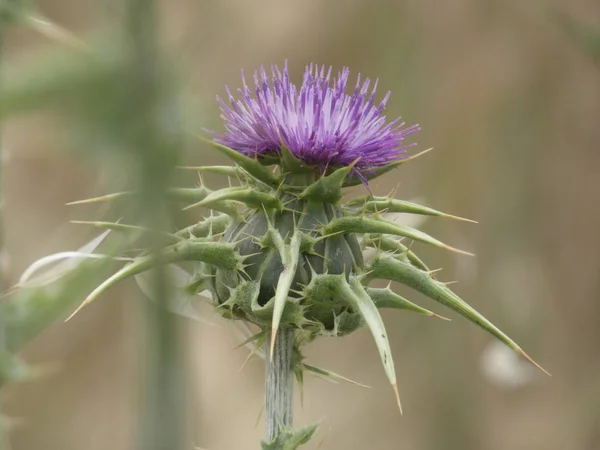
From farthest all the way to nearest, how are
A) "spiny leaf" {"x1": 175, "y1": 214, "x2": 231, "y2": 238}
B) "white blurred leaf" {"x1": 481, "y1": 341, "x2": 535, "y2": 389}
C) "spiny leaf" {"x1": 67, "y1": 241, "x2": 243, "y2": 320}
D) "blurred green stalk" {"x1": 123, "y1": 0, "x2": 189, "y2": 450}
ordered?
"white blurred leaf" {"x1": 481, "y1": 341, "x2": 535, "y2": 389}, "spiny leaf" {"x1": 175, "y1": 214, "x2": 231, "y2": 238}, "spiny leaf" {"x1": 67, "y1": 241, "x2": 243, "y2": 320}, "blurred green stalk" {"x1": 123, "y1": 0, "x2": 189, "y2": 450}

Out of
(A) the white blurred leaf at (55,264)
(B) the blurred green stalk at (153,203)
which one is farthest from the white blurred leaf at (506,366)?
(B) the blurred green stalk at (153,203)

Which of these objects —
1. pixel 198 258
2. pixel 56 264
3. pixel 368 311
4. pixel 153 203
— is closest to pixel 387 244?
Answer: pixel 368 311

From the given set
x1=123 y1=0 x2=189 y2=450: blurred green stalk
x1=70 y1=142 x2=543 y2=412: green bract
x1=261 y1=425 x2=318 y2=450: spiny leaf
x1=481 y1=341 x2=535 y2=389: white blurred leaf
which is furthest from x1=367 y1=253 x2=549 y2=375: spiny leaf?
x1=481 y1=341 x2=535 y2=389: white blurred leaf

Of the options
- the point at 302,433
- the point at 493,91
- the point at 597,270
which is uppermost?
the point at 493,91

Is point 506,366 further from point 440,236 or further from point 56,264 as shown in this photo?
point 56,264

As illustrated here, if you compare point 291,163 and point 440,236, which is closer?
point 291,163

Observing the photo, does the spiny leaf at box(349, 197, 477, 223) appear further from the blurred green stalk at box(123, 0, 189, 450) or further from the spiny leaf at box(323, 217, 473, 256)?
the blurred green stalk at box(123, 0, 189, 450)

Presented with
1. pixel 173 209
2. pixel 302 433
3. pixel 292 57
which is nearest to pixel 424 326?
pixel 292 57

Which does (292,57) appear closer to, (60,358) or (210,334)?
(210,334)
